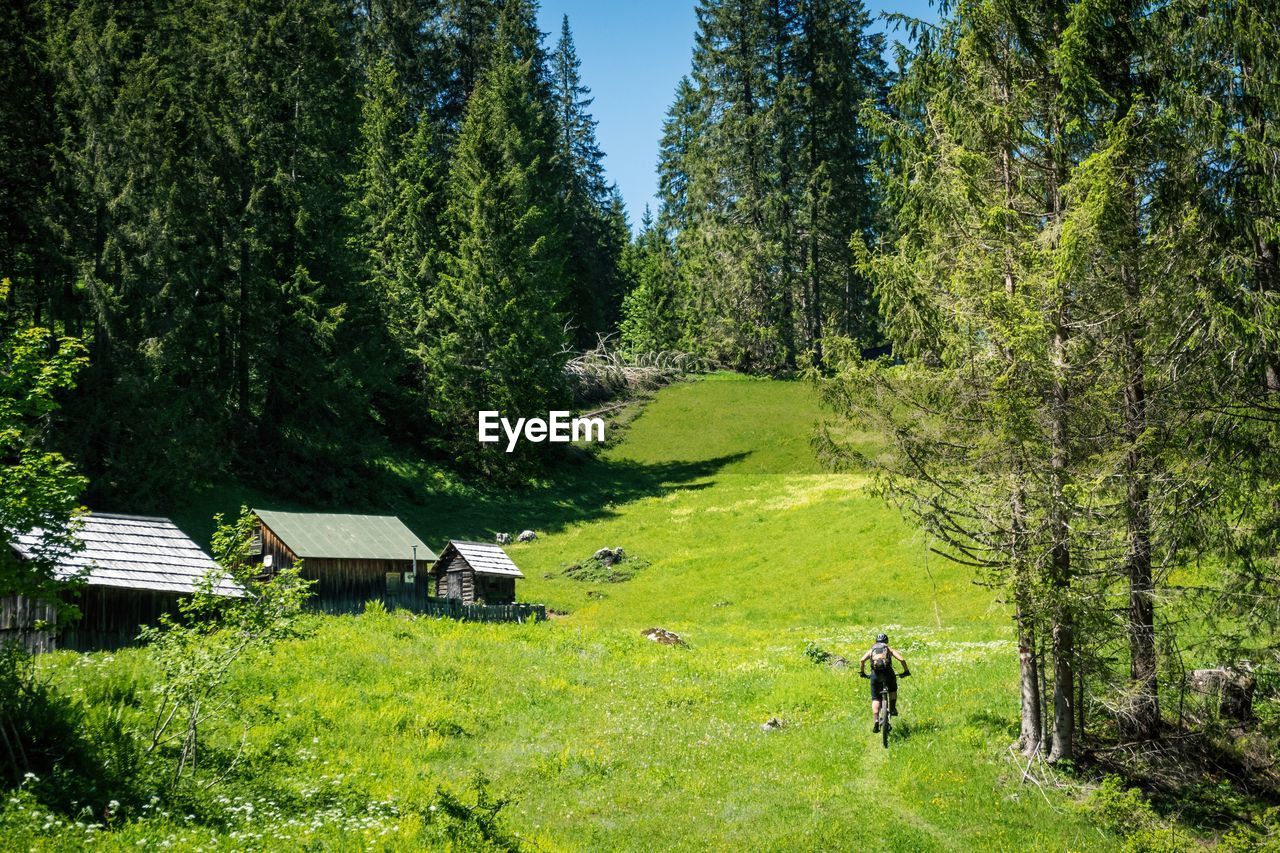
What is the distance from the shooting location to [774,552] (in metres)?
41.4

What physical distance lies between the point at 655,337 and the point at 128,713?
7458cm

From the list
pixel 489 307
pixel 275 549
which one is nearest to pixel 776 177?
pixel 489 307

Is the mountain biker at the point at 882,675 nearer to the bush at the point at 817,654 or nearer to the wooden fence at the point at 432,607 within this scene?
the bush at the point at 817,654

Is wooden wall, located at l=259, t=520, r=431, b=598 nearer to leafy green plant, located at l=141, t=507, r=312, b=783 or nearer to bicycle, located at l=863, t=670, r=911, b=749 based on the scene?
leafy green plant, located at l=141, t=507, r=312, b=783

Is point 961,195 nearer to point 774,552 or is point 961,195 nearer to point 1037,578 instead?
point 1037,578

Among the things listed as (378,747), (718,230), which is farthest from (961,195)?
(718,230)

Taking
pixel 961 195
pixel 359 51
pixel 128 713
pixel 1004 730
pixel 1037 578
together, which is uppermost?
pixel 359 51


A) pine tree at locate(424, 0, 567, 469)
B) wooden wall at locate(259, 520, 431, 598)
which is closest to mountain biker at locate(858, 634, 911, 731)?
wooden wall at locate(259, 520, 431, 598)

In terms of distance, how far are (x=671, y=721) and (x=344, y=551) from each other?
17.7 m

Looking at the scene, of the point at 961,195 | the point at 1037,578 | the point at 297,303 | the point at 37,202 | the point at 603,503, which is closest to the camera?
the point at 1037,578

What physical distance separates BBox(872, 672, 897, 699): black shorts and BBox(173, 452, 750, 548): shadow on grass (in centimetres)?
3112

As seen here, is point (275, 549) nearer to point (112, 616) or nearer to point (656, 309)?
point (112, 616)

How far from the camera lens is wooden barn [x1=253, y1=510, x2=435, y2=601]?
1296 inches

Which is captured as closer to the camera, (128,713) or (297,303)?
(128,713)
